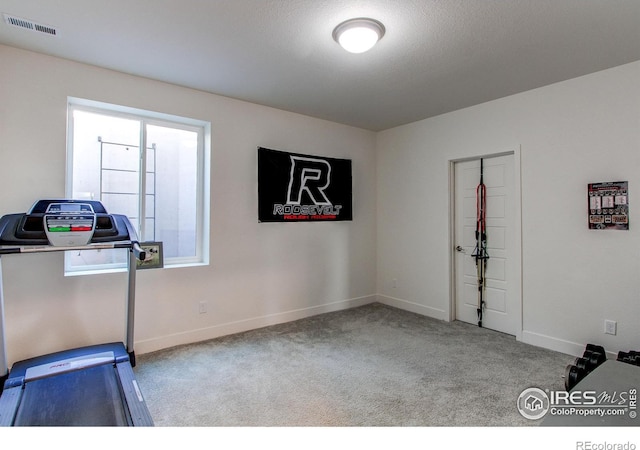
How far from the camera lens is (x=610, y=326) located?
2.88 m

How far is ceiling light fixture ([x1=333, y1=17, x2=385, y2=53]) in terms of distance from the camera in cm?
221

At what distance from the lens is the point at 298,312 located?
13.8ft

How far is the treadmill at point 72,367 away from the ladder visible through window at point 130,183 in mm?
628

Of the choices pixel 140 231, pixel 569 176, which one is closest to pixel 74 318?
pixel 140 231

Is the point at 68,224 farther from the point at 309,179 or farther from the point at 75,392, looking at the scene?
the point at 309,179

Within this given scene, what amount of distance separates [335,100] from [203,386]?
309 cm

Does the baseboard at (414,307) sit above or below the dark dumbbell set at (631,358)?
below

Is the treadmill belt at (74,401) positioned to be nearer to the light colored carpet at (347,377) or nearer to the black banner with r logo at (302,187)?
the light colored carpet at (347,377)

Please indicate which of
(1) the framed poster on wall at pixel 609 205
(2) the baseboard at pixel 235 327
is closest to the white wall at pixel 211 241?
(2) the baseboard at pixel 235 327

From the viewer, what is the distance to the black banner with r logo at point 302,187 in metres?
3.88

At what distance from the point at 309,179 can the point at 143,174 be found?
1.89m

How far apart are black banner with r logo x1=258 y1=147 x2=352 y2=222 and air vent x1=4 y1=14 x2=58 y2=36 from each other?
2013mm

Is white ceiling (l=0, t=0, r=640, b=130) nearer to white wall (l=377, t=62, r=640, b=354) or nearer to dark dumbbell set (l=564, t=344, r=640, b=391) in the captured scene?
white wall (l=377, t=62, r=640, b=354)

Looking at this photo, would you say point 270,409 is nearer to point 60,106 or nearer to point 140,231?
point 140,231
